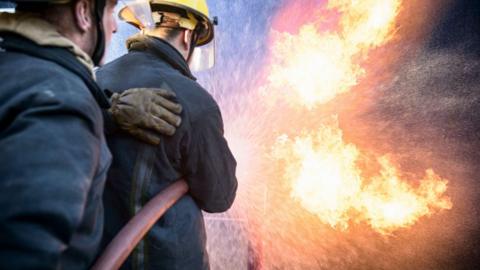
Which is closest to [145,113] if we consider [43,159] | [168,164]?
[168,164]

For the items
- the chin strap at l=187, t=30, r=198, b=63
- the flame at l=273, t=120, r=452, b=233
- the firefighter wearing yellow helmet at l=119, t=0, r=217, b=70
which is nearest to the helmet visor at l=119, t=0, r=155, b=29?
the firefighter wearing yellow helmet at l=119, t=0, r=217, b=70

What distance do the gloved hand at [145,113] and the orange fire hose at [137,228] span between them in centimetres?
29

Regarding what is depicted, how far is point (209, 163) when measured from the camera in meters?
1.70

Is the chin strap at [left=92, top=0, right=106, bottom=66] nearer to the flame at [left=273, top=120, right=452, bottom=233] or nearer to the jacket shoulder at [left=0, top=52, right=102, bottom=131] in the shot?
the jacket shoulder at [left=0, top=52, right=102, bottom=131]

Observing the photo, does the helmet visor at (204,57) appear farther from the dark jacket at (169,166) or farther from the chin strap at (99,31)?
the chin strap at (99,31)

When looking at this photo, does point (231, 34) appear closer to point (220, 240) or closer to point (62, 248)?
point (220, 240)

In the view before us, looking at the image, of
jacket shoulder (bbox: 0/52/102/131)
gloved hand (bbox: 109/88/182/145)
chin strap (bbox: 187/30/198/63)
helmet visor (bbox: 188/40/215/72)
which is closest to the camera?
jacket shoulder (bbox: 0/52/102/131)

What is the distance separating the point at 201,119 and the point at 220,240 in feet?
11.1

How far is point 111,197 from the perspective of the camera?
5.18ft

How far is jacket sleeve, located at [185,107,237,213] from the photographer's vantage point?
1.65 m

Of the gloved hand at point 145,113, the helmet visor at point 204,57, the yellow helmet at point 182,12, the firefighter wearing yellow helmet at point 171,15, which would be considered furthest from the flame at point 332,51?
the gloved hand at point 145,113

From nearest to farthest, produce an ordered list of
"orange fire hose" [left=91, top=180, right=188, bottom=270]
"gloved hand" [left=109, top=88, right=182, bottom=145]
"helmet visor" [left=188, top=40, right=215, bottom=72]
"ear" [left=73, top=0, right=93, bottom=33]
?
1. "ear" [left=73, top=0, right=93, bottom=33]
2. "orange fire hose" [left=91, top=180, right=188, bottom=270]
3. "gloved hand" [left=109, top=88, right=182, bottom=145]
4. "helmet visor" [left=188, top=40, right=215, bottom=72]

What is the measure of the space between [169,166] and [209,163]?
222 mm

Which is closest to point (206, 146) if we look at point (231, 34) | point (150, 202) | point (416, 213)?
point (150, 202)
